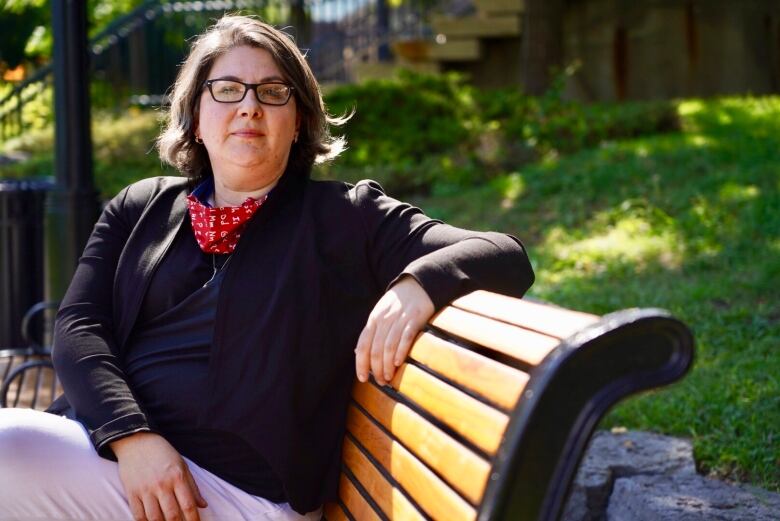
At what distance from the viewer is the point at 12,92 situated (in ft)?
47.6

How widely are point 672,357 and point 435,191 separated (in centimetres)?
809

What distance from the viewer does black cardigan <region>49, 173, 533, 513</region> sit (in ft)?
8.34

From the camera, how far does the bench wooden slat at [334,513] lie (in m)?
2.66

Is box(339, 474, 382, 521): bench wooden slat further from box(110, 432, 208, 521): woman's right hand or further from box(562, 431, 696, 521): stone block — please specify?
box(562, 431, 696, 521): stone block

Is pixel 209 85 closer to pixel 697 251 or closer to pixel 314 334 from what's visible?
pixel 314 334

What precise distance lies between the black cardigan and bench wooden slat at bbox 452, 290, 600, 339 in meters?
0.12

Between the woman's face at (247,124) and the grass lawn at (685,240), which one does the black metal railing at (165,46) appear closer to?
the grass lawn at (685,240)

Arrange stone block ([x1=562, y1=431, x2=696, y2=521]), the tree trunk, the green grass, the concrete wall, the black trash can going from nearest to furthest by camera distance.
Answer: stone block ([x1=562, y1=431, x2=696, y2=521]) → the green grass → the black trash can → the tree trunk → the concrete wall

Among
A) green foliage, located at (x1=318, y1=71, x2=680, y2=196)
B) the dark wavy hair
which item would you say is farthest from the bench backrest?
green foliage, located at (x1=318, y1=71, x2=680, y2=196)

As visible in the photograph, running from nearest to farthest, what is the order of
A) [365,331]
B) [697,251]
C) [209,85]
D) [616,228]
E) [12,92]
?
[365,331]
[209,85]
[697,251]
[616,228]
[12,92]

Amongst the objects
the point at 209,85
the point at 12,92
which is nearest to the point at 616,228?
the point at 209,85

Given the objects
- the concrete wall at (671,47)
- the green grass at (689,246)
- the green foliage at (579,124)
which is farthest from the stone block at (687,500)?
the concrete wall at (671,47)

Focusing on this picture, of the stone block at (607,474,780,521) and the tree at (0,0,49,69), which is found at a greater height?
the tree at (0,0,49,69)

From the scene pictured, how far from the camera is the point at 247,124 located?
112 inches
